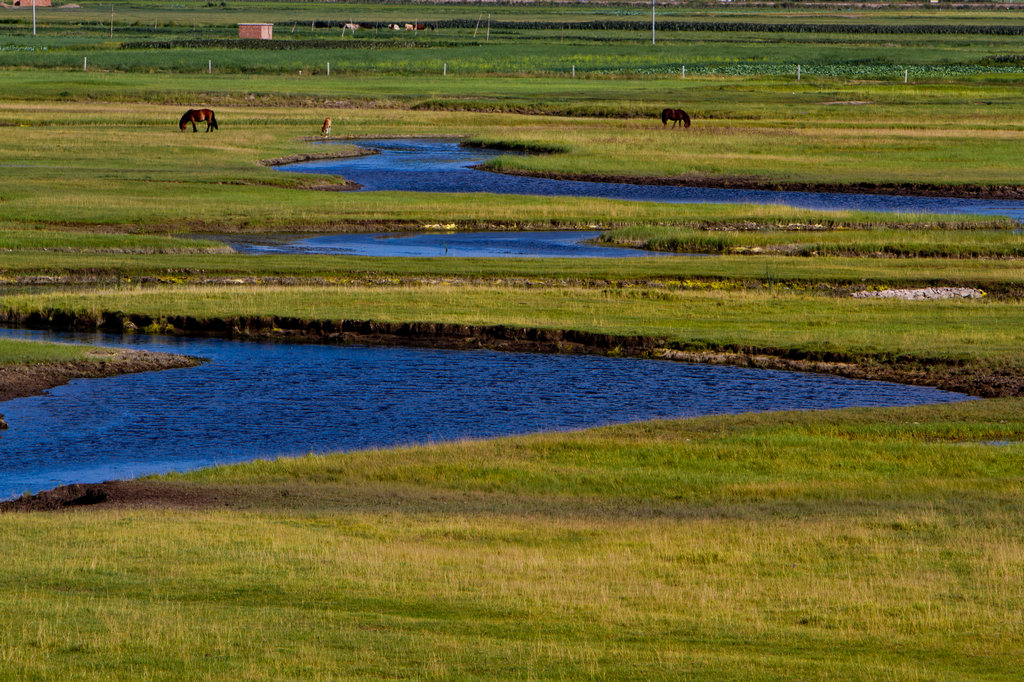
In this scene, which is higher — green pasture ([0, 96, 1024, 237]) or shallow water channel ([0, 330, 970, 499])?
green pasture ([0, 96, 1024, 237])

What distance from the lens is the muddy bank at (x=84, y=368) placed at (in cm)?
2889

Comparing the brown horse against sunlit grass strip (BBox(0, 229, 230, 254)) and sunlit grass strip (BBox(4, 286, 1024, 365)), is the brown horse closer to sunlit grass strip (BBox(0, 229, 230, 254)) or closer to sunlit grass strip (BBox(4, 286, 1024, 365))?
sunlit grass strip (BBox(0, 229, 230, 254))

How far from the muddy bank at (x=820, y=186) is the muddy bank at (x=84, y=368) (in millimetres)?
37922

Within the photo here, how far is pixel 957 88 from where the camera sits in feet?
360

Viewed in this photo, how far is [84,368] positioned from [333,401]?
5681mm

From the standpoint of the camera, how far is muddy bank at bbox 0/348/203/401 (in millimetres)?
28891

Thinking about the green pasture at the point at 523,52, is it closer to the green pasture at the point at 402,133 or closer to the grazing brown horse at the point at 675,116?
the green pasture at the point at 402,133

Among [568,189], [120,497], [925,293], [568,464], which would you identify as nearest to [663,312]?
[925,293]

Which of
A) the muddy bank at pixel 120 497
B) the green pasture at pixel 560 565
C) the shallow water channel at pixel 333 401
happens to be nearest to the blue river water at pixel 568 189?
the shallow water channel at pixel 333 401

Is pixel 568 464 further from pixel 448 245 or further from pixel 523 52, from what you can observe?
pixel 523 52

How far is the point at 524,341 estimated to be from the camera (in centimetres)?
3388

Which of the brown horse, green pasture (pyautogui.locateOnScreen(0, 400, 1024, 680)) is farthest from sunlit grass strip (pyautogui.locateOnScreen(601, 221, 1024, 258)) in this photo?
the brown horse

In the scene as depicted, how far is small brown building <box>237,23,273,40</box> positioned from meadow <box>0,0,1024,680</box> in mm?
87227

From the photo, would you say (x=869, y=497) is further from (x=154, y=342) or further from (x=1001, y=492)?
(x=154, y=342)
